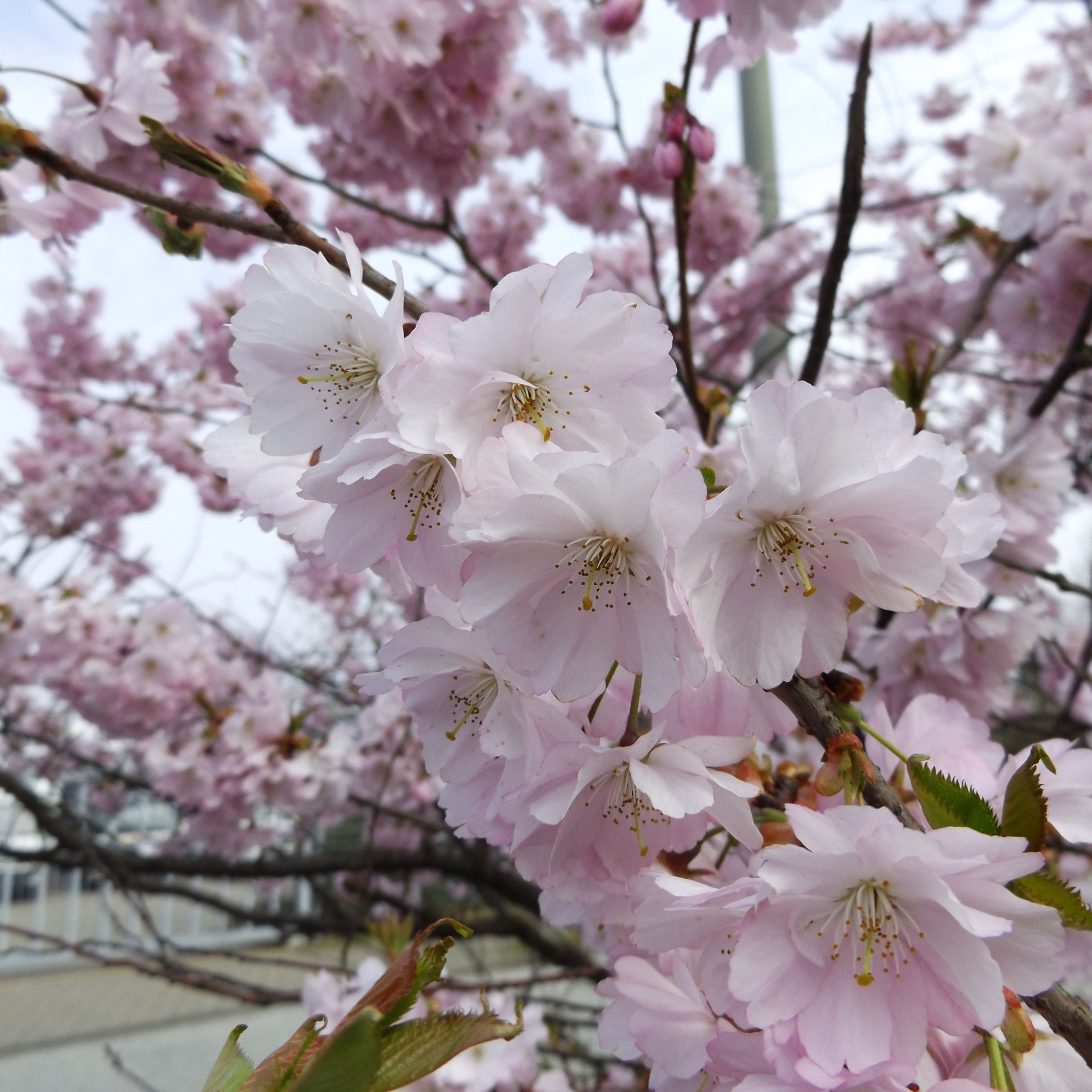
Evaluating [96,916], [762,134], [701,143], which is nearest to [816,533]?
[701,143]

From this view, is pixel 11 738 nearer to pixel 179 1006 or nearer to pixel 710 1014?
pixel 179 1006

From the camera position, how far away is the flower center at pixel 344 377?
623 mm

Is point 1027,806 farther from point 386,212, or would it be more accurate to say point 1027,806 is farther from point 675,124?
point 386,212

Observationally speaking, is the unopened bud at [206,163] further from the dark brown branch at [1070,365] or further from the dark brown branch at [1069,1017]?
the dark brown branch at [1070,365]

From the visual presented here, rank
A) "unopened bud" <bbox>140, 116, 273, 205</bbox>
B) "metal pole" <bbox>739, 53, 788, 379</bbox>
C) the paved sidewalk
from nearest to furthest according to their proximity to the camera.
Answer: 1. "unopened bud" <bbox>140, 116, 273, 205</bbox>
2. "metal pole" <bbox>739, 53, 788, 379</bbox>
3. the paved sidewalk

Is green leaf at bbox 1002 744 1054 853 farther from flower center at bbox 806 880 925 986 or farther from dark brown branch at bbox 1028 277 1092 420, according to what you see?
dark brown branch at bbox 1028 277 1092 420

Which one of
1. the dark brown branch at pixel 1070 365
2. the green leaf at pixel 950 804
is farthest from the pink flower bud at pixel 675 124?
the green leaf at pixel 950 804

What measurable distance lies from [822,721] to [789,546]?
13 centimetres

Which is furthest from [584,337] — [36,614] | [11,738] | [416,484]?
[11,738]

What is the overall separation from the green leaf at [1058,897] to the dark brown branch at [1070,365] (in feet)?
3.87

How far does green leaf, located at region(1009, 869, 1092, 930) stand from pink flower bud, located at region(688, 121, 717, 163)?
1.23 m

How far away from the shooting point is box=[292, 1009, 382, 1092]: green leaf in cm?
38

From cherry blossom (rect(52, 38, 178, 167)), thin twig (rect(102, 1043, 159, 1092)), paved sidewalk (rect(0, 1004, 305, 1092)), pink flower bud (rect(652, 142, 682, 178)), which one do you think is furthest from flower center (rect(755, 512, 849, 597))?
paved sidewalk (rect(0, 1004, 305, 1092))

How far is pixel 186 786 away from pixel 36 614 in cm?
111
